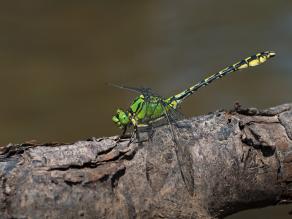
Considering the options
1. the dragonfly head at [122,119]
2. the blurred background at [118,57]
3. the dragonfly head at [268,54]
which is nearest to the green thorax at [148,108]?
the dragonfly head at [122,119]

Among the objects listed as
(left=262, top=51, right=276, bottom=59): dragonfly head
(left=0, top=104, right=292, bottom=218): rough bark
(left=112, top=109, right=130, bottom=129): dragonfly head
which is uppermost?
(left=262, top=51, right=276, bottom=59): dragonfly head

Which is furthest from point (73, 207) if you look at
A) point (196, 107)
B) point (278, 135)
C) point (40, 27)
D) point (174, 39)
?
point (40, 27)

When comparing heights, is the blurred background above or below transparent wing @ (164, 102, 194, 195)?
above

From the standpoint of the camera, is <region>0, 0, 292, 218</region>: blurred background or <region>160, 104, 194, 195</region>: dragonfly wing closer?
<region>160, 104, 194, 195</region>: dragonfly wing

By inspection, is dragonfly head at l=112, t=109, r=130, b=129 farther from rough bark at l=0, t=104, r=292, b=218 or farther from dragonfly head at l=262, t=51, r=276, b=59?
dragonfly head at l=262, t=51, r=276, b=59

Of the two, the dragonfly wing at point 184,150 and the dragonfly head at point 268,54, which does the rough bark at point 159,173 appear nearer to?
the dragonfly wing at point 184,150

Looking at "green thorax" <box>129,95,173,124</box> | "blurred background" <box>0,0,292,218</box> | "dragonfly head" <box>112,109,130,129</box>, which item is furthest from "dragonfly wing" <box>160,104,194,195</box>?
"blurred background" <box>0,0,292,218</box>

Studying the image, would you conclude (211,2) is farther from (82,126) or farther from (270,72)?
(82,126)
